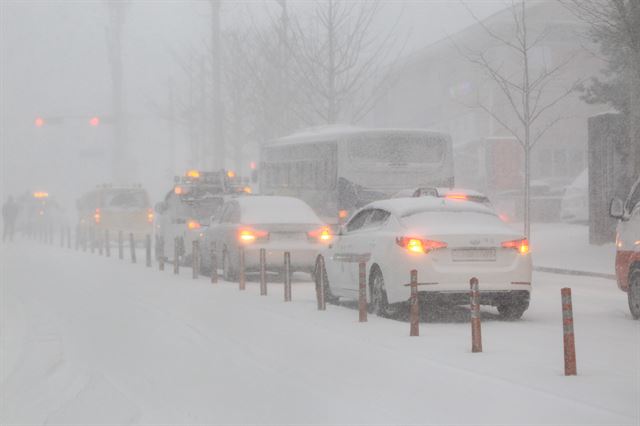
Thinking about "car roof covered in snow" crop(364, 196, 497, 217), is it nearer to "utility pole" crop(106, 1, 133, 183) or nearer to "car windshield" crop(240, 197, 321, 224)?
"car windshield" crop(240, 197, 321, 224)

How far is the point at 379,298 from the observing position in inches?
595

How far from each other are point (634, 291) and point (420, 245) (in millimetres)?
2698

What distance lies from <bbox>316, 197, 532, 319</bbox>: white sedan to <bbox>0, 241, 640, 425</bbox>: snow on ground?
1.40 feet

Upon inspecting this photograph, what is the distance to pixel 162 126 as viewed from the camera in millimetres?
148250

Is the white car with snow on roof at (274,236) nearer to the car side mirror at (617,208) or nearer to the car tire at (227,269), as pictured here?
the car tire at (227,269)

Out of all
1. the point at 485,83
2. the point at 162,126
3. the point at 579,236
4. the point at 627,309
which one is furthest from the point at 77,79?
the point at 627,309

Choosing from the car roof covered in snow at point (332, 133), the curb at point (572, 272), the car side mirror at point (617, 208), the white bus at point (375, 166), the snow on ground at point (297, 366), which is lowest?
the curb at point (572, 272)

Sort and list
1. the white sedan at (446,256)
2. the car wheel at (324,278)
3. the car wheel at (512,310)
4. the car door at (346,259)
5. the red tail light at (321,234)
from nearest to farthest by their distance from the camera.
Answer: the white sedan at (446,256)
the car wheel at (512,310)
the car door at (346,259)
the car wheel at (324,278)
the red tail light at (321,234)

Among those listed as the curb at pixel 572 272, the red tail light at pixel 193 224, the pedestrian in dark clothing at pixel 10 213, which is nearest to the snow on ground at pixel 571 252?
the curb at pixel 572 272

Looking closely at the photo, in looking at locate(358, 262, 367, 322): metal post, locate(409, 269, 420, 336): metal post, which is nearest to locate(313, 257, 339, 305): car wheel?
locate(358, 262, 367, 322): metal post

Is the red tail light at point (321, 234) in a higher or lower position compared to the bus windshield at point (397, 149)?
lower

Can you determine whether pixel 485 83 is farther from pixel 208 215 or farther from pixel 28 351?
pixel 28 351

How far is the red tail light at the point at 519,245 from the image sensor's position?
14312mm

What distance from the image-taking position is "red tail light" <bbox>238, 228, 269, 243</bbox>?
69.8 ft
